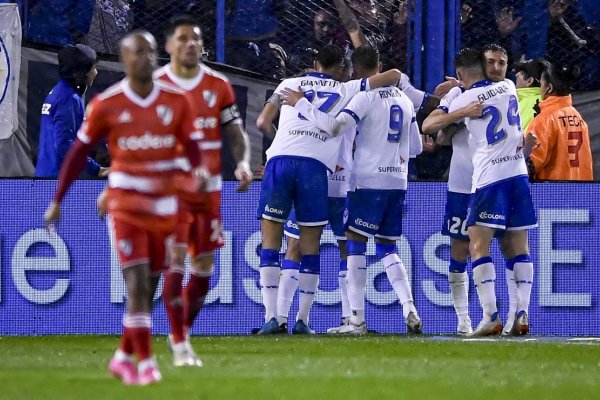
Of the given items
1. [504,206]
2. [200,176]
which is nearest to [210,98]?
[200,176]

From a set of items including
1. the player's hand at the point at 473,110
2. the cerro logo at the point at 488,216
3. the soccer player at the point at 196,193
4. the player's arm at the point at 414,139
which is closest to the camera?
the soccer player at the point at 196,193

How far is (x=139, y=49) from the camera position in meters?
7.38

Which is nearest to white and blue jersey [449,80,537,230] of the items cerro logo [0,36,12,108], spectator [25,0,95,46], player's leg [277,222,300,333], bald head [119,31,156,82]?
player's leg [277,222,300,333]

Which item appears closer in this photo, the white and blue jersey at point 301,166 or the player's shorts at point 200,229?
the player's shorts at point 200,229

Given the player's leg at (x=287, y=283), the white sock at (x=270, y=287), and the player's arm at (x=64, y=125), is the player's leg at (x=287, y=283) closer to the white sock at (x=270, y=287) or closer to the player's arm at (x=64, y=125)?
the white sock at (x=270, y=287)

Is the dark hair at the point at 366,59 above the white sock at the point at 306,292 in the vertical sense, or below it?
above

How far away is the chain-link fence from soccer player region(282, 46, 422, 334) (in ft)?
4.87

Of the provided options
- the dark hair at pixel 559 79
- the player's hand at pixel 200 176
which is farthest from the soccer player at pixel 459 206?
the player's hand at pixel 200 176

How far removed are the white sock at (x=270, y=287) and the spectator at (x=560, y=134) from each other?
2.72m

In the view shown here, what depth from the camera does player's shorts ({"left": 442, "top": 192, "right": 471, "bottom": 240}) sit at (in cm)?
1191

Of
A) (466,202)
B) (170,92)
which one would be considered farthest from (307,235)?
(170,92)

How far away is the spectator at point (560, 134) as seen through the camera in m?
12.6

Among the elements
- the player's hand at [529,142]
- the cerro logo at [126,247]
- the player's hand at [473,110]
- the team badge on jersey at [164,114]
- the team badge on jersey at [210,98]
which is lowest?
the cerro logo at [126,247]

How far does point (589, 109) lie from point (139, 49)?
22.6 feet
